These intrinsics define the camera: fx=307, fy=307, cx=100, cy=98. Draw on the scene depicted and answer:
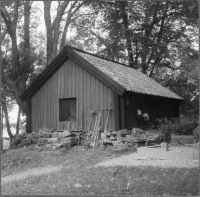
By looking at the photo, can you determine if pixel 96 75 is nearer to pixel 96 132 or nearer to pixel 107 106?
pixel 107 106

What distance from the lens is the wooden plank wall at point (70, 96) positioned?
571 inches

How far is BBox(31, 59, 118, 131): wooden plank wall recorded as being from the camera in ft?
47.6

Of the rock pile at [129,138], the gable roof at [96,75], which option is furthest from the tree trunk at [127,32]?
the rock pile at [129,138]

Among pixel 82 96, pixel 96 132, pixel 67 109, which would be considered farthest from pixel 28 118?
pixel 96 132

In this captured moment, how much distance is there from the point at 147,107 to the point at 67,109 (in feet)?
13.8

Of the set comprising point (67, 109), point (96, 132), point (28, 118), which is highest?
point (67, 109)

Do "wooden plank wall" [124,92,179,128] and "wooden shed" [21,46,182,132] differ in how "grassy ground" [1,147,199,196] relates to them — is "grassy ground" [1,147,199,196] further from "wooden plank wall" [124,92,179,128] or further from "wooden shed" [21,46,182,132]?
"wooden plank wall" [124,92,179,128]

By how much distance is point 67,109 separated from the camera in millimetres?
15633

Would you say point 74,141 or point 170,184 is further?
point 74,141

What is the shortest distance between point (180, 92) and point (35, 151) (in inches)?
614

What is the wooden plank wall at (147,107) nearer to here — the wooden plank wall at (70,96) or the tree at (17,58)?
the wooden plank wall at (70,96)

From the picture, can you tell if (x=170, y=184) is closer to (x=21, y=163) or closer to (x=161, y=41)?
(x=21, y=163)

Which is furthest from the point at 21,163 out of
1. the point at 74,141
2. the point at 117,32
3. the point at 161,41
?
the point at 161,41

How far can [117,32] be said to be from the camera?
2597cm
